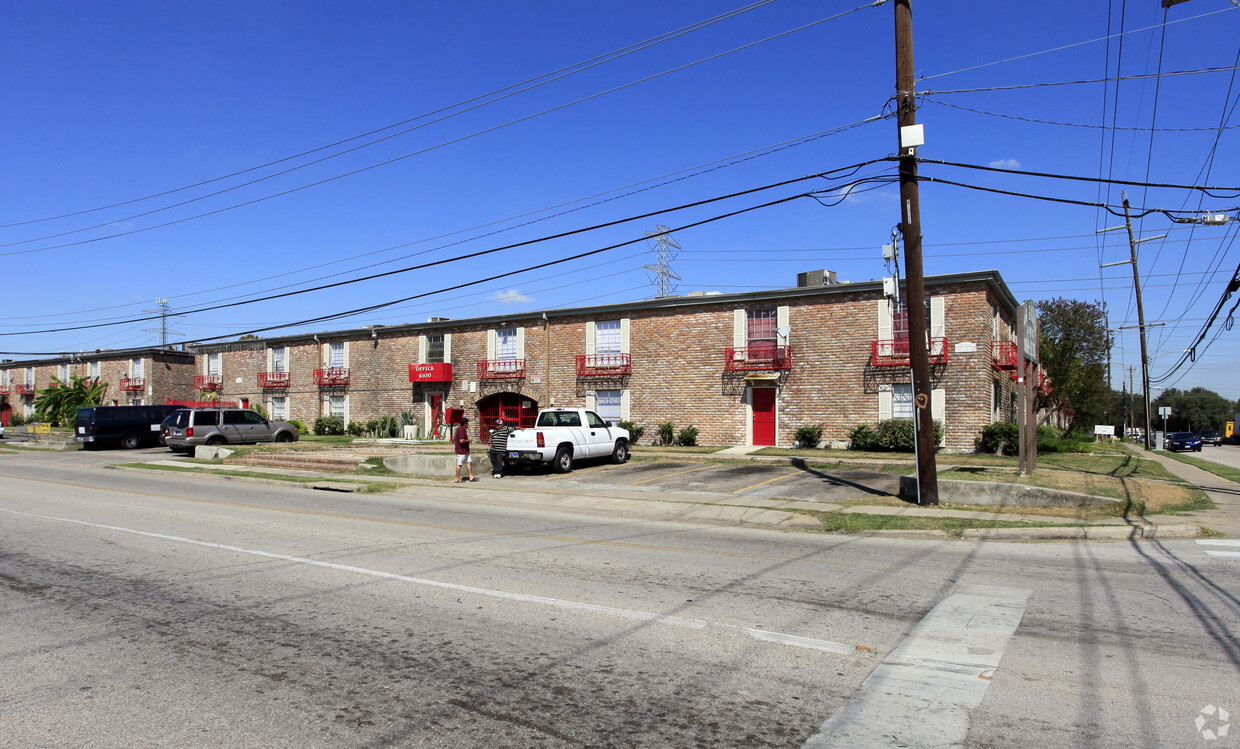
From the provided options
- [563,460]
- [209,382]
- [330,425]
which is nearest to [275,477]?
[563,460]

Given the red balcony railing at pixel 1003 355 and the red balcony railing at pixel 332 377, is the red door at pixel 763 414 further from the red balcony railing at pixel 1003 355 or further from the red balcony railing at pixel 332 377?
the red balcony railing at pixel 332 377

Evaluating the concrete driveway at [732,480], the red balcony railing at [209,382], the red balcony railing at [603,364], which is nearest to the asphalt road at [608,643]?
the concrete driveway at [732,480]

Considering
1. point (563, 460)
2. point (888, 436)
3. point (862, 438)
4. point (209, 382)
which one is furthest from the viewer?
point (209, 382)

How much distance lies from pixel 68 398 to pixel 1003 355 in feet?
191

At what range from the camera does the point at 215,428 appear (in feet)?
103

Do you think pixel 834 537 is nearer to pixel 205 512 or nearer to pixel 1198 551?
pixel 1198 551

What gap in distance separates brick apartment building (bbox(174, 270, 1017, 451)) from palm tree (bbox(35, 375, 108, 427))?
80.1 ft

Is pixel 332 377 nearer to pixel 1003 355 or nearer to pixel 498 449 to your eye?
pixel 498 449

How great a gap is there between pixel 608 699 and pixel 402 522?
892 centimetres


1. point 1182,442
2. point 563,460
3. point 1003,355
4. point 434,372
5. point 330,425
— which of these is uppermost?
point 1003,355

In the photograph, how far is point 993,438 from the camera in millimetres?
23688

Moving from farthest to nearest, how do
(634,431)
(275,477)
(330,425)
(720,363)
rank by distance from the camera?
(330,425) < (634,431) < (720,363) < (275,477)

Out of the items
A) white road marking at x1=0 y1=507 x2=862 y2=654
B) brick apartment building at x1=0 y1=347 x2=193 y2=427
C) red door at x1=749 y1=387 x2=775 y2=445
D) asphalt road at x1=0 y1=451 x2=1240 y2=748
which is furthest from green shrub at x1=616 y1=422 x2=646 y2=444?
brick apartment building at x1=0 y1=347 x2=193 y2=427

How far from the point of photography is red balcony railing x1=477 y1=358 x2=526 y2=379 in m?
33.7
